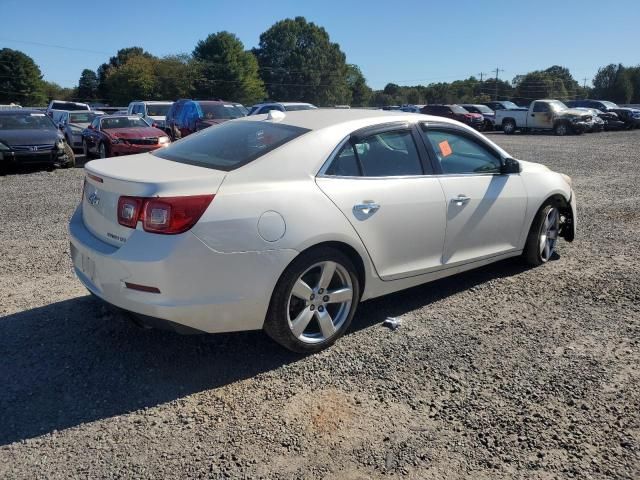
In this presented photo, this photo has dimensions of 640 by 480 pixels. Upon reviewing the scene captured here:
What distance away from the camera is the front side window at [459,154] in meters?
4.37

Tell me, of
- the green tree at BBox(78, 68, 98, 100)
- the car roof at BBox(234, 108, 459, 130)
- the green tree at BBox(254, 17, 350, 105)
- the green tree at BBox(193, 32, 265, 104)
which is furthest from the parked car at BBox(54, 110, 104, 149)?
the green tree at BBox(254, 17, 350, 105)

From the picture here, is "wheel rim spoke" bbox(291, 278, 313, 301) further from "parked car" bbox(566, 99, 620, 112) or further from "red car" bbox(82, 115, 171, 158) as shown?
"parked car" bbox(566, 99, 620, 112)

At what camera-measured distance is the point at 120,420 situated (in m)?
2.94

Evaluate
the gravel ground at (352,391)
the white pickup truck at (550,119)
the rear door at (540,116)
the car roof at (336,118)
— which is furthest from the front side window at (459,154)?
the rear door at (540,116)

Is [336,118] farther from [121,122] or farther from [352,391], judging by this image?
[121,122]

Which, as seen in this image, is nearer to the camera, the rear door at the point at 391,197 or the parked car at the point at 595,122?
the rear door at the point at 391,197

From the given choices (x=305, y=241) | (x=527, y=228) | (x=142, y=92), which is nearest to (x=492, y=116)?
(x=527, y=228)

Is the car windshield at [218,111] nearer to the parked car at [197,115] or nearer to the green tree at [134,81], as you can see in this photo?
the parked car at [197,115]

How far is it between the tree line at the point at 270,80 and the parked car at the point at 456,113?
54.6 metres

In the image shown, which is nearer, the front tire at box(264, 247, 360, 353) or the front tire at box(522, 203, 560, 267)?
the front tire at box(264, 247, 360, 353)

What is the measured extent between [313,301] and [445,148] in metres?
1.79

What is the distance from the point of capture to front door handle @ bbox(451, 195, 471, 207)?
14.0 ft

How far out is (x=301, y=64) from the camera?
108 m

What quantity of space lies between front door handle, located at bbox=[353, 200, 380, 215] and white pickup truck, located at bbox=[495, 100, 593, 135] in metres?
29.5
